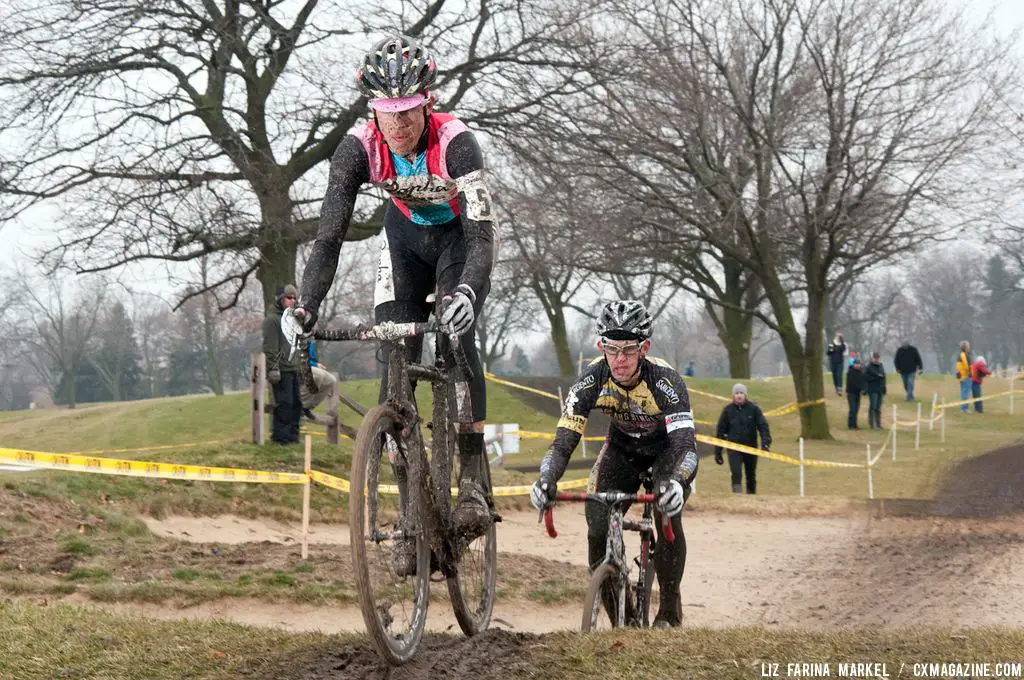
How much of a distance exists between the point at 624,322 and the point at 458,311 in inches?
70.3

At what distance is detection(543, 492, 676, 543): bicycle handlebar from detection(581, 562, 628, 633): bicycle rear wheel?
0.37 meters

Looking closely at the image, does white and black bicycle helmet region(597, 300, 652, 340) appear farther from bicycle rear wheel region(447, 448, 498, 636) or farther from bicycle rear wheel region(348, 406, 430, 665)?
bicycle rear wheel region(348, 406, 430, 665)

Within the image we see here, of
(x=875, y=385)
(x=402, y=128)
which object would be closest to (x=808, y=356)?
(x=875, y=385)

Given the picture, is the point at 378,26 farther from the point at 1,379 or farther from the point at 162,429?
the point at 1,379

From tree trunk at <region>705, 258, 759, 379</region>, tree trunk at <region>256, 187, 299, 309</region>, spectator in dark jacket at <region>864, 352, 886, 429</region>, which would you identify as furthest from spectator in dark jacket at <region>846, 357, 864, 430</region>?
tree trunk at <region>256, 187, 299, 309</region>

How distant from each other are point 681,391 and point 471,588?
5.73ft

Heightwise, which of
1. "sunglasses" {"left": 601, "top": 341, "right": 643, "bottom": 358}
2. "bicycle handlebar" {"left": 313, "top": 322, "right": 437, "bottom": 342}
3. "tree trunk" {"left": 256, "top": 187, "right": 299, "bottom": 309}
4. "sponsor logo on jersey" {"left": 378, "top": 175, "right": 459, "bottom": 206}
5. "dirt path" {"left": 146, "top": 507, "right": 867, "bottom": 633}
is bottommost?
"dirt path" {"left": 146, "top": 507, "right": 867, "bottom": 633}

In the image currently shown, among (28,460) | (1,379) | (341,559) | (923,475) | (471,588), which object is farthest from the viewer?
(1,379)

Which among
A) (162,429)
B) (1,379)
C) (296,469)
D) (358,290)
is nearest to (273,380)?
(296,469)

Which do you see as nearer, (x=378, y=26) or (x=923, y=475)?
(x=378, y=26)

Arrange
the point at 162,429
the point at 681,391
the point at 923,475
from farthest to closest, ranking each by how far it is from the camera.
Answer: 1. the point at 162,429
2. the point at 923,475
3. the point at 681,391

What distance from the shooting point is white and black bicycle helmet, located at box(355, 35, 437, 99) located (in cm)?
506

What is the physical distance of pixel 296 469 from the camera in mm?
14289

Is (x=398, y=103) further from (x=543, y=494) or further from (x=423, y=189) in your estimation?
(x=543, y=494)
